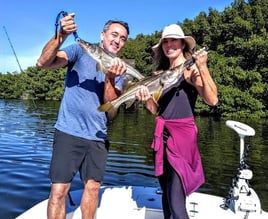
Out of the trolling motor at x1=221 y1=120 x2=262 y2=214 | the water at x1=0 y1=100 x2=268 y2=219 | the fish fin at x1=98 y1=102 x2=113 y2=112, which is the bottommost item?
the water at x1=0 y1=100 x2=268 y2=219

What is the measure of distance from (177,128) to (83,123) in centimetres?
97

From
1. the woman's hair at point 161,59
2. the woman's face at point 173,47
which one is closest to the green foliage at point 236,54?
the woman's hair at point 161,59

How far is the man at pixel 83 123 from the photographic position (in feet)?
13.2

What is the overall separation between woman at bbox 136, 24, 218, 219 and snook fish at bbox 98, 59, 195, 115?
0.06 m

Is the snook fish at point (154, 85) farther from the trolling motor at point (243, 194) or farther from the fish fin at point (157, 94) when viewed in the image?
the trolling motor at point (243, 194)

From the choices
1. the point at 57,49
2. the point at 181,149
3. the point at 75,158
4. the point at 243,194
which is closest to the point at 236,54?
the point at 243,194

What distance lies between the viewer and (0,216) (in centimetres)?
639

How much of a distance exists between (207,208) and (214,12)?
52.1m

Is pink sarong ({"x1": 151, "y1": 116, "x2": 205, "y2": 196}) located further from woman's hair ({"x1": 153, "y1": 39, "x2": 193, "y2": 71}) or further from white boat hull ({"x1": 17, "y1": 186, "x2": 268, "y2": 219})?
white boat hull ({"x1": 17, "y1": 186, "x2": 268, "y2": 219})

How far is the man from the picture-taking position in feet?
13.2

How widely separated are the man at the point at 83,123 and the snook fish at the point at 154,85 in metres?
0.10

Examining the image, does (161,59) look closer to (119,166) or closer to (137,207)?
(137,207)

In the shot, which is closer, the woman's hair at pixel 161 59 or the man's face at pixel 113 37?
the woman's hair at pixel 161 59

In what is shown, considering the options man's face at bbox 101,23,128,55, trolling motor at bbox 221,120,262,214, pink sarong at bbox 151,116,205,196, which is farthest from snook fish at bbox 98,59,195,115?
trolling motor at bbox 221,120,262,214
